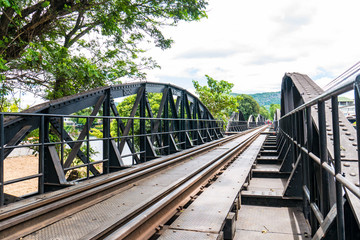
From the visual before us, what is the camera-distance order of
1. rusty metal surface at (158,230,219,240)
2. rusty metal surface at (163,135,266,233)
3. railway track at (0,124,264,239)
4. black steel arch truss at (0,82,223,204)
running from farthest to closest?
black steel arch truss at (0,82,223,204) → rusty metal surface at (163,135,266,233) → railway track at (0,124,264,239) → rusty metal surface at (158,230,219,240)

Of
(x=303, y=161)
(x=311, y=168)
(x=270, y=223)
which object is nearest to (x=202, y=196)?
(x=270, y=223)

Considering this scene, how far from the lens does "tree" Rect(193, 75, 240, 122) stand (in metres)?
34.7

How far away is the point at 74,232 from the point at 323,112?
9.70 feet

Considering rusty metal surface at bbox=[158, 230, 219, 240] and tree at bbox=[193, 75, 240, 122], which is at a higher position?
tree at bbox=[193, 75, 240, 122]

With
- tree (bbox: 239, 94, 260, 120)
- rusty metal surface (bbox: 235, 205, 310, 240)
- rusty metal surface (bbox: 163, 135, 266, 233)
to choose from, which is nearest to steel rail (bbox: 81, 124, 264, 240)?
rusty metal surface (bbox: 163, 135, 266, 233)

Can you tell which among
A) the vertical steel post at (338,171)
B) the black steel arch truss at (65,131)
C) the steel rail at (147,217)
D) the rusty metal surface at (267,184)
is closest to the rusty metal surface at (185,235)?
the steel rail at (147,217)

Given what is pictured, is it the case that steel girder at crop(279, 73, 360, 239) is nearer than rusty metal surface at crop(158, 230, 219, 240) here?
Yes

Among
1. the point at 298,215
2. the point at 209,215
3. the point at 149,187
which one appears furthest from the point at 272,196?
the point at 149,187

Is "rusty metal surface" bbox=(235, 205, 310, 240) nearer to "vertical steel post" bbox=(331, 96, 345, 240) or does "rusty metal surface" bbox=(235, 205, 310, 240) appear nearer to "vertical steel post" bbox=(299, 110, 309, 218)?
"vertical steel post" bbox=(299, 110, 309, 218)

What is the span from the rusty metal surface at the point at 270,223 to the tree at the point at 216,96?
3024 cm

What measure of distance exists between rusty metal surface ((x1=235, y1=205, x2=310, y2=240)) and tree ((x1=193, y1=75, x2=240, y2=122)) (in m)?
30.2

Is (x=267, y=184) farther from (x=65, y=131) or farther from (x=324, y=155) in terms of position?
(x=65, y=131)

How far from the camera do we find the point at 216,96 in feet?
115

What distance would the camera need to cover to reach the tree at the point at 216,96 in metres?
34.7
